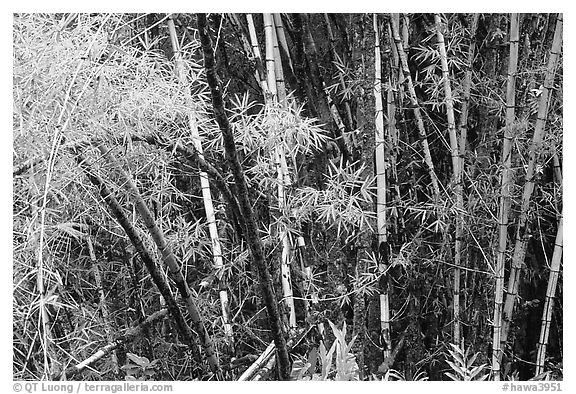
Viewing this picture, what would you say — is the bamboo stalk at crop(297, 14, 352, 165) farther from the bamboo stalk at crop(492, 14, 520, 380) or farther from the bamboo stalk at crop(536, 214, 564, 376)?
the bamboo stalk at crop(536, 214, 564, 376)

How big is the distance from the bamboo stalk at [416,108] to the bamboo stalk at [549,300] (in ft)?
1.02

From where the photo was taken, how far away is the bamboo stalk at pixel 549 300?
1.51 m

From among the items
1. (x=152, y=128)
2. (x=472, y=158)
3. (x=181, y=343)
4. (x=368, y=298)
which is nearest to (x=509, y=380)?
(x=368, y=298)

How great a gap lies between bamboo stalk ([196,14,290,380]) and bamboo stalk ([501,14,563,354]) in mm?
613

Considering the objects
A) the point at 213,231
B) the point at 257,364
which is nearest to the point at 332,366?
the point at 257,364

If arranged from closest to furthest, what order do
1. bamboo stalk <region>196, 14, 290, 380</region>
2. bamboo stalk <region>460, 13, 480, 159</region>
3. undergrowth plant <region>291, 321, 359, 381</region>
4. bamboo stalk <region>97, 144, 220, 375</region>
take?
1. bamboo stalk <region>196, 14, 290, 380</region>
2. bamboo stalk <region>97, 144, 220, 375</region>
3. undergrowth plant <region>291, 321, 359, 381</region>
4. bamboo stalk <region>460, 13, 480, 159</region>

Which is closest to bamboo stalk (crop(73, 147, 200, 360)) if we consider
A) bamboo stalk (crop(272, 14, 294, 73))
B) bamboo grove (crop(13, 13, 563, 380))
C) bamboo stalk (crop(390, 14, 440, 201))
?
bamboo grove (crop(13, 13, 563, 380))

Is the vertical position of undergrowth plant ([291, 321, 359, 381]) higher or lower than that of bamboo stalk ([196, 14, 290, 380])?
lower

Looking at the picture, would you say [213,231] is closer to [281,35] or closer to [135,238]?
[135,238]

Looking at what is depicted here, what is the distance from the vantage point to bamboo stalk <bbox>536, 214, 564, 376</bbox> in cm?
151

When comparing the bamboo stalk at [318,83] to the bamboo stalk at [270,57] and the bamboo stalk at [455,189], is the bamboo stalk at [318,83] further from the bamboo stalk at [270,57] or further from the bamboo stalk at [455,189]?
the bamboo stalk at [455,189]

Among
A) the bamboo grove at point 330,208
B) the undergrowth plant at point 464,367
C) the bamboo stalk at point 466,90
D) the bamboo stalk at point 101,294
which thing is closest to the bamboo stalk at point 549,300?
the bamboo grove at point 330,208

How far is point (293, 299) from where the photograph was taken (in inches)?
61.8
